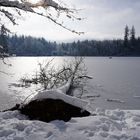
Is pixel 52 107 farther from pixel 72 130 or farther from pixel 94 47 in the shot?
pixel 94 47

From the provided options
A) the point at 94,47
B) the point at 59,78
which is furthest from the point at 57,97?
the point at 94,47

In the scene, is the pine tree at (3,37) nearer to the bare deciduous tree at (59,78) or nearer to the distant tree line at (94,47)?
the bare deciduous tree at (59,78)

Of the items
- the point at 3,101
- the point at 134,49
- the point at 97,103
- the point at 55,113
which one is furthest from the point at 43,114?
the point at 134,49

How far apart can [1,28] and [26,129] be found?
331 cm

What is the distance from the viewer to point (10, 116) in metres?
9.02

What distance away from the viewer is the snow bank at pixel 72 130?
7.11 m

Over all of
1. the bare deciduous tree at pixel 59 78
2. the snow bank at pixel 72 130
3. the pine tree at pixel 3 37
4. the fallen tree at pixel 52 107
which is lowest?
the bare deciduous tree at pixel 59 78

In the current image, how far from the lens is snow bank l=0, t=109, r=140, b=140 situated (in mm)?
7113

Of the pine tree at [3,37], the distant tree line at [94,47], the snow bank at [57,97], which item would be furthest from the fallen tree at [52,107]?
the distant tree line at [94,47]

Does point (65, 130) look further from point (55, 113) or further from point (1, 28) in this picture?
point (1, 28)

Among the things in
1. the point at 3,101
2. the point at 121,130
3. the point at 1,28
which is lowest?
the point at 3,101

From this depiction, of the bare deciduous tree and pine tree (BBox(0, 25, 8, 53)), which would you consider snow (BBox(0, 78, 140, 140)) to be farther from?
the bare deciduous tree

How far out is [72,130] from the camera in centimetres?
752

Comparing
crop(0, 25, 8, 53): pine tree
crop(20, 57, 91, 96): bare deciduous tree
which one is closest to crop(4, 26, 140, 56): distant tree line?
crop(20, 57, 91, 96): bare deciduous tree
